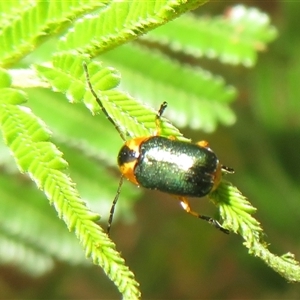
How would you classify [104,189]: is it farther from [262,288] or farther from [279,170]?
[262,288]

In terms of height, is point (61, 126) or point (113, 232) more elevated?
point (61, 126)

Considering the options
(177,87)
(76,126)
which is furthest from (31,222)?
(177,87)

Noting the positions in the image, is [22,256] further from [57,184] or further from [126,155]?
[57,184]

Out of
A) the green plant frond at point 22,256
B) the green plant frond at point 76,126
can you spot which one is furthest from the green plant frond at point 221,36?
the green plant frond at point 22,256

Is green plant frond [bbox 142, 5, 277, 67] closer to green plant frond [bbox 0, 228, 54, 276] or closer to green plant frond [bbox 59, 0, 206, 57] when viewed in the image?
green plant frond [bbox 59, 0, 206, 57]

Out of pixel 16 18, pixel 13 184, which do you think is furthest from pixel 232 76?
pixel 16 18

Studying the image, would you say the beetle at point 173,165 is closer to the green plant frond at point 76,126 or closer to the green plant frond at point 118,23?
the green plant frond at point 118,23
